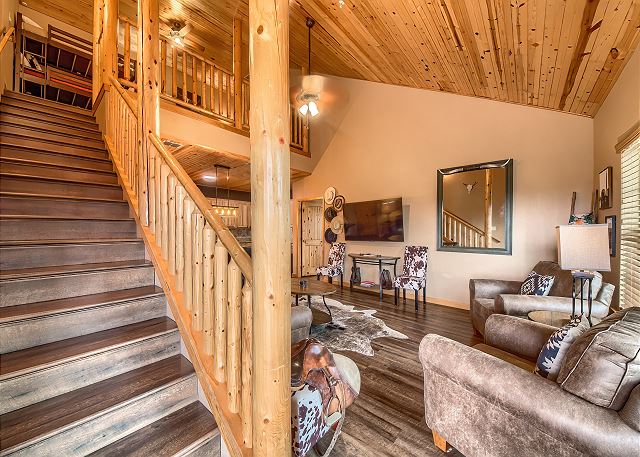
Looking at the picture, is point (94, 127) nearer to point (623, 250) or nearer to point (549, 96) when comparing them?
point (549, 96)

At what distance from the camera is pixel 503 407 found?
1.31 metres

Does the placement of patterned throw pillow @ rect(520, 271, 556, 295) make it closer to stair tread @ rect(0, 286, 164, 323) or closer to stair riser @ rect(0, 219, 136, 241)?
stair tread @ rect(0, 286, 164, 323)

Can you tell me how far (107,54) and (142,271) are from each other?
3.13 metres

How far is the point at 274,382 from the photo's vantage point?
106 centimetres

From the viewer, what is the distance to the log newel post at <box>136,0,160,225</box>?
226 centimetres

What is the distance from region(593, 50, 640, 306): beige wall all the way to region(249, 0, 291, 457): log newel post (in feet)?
8.93

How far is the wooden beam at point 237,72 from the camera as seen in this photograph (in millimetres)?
4770

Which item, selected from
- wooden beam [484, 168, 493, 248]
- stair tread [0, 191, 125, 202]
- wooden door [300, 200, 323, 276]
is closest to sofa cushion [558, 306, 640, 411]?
wooden beam [484, 168, 493, 248]

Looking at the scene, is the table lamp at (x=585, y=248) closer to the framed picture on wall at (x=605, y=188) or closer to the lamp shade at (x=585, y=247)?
the lamp shade at (x=585, y=247)

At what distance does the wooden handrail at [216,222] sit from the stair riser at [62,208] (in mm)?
1015

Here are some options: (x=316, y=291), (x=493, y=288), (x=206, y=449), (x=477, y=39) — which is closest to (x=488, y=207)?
(x=493, y=288)

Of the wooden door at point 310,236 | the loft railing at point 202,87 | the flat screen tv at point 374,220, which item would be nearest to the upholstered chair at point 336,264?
the flat screen tv at point 374,220

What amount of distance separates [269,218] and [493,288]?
339cm

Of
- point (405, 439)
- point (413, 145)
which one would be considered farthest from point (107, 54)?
point (405, 439)
